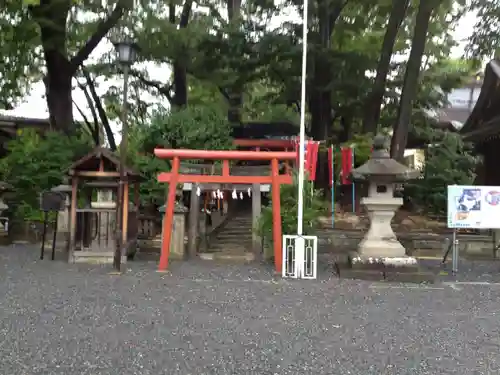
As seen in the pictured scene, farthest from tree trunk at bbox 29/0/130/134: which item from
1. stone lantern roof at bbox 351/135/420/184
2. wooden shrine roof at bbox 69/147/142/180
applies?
stone lantern roof at bbox 351/135/420/184

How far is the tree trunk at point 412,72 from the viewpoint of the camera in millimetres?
14797

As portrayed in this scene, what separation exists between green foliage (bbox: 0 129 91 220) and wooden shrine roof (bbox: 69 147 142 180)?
16.3 feet

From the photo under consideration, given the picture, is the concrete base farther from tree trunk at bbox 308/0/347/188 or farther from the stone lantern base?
tree trunk at bbox 308/0/347/188

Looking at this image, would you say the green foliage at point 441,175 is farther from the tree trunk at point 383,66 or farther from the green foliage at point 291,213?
the green foliage at point 291,213

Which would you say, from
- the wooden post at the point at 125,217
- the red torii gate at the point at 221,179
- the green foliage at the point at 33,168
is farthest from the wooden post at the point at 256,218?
the green foliage at the point at 33,168

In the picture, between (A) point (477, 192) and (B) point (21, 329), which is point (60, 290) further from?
(A) point (477, 192)

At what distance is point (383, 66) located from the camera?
16.8m

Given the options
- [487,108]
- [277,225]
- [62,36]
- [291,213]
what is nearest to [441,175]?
[487,108]

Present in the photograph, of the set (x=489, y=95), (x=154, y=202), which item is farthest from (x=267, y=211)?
(x=489, y=95)

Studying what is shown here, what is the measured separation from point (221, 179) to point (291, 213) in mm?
1678

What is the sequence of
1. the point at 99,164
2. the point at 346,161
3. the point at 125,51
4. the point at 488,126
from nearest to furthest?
the point at 125,51 < the point at 99,164 < the point at 346,161 < the point at 488,126

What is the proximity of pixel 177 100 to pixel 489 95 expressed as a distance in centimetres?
1229

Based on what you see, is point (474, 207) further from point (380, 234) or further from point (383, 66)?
point (383, 66)

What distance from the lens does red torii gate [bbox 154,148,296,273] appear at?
10891 mm
